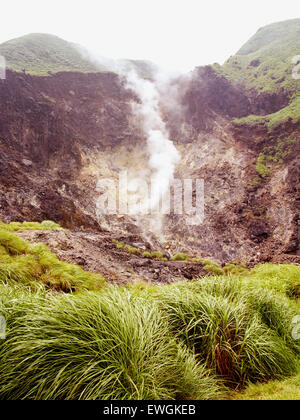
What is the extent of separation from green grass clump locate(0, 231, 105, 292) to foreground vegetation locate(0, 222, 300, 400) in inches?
48.4

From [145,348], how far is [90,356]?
55cm

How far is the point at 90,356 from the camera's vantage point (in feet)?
6.70

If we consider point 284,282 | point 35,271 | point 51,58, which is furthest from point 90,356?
point 51,58

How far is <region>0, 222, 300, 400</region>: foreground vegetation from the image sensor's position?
1.88 m

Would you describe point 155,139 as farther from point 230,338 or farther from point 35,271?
point 230,338

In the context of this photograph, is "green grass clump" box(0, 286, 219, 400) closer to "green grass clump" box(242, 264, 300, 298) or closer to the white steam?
"green grass clump" box(242, 264, 300, 298)

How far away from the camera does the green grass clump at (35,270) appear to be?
410 cm

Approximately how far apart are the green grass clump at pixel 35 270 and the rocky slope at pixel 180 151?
12.4 ft

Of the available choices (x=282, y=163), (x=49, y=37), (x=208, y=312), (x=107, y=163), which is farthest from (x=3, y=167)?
(x=49, y=37)

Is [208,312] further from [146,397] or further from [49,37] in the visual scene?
[49,37]

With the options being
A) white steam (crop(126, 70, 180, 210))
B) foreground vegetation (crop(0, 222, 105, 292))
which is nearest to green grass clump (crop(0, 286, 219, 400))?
foreground vegetation (crop(0, 222, 105, 292))

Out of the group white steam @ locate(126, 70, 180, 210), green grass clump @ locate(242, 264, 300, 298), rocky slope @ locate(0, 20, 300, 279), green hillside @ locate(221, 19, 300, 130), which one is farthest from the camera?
green hillside @ locate(221, 19, 300, 130)

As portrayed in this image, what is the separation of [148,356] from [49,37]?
65.3 m

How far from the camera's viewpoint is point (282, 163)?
2323 cm
